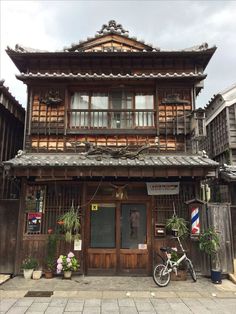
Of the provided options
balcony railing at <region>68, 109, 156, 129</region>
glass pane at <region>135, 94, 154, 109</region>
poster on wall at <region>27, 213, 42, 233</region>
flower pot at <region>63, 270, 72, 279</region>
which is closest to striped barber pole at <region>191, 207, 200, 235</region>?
balcony railing at <region>68, 109, 156, 129</region>

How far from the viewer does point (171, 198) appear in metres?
10.5

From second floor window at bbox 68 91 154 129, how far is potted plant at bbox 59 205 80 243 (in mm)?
3863

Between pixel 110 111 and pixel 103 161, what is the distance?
2.75 metres

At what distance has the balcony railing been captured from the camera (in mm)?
11609

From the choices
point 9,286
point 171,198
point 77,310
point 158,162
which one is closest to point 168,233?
point 171,198

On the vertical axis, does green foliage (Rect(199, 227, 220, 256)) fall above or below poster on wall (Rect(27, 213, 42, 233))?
below

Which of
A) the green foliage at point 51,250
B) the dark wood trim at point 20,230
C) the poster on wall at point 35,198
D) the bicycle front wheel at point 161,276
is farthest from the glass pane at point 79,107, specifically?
the bicycle front wheel at point 161,276

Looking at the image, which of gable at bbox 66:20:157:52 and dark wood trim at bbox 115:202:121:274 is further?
gable at bbox 66:20:157:52

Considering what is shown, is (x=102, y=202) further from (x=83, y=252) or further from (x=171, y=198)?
(x=171, y=198)

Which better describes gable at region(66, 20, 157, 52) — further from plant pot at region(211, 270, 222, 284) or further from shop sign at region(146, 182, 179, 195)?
plant pot at region(211, 270, 222, 284)

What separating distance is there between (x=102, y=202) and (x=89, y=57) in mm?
6328

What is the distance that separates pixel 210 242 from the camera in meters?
9.34

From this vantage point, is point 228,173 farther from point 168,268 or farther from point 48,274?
point 48,274

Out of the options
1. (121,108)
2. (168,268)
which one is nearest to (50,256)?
(168,268)
